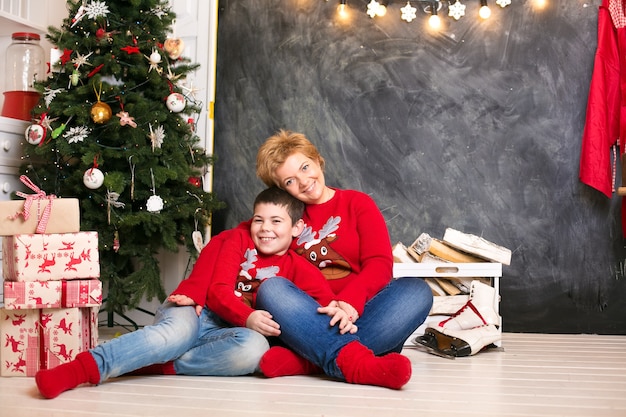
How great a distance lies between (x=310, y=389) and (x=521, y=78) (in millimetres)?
2006

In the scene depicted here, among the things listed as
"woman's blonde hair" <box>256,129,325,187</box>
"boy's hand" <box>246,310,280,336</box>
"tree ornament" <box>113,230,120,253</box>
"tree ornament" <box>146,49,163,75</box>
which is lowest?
"boy's hand" <box>246,310,280,336</box>

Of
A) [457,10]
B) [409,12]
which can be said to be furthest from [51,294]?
[457,10]

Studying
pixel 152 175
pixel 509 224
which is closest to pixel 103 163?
pixel 152 175

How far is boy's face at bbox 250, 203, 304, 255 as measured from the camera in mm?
2260

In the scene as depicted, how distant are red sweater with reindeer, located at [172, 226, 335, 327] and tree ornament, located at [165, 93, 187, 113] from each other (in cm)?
86

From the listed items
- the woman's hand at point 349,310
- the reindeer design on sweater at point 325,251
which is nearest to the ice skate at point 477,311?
the reindeer design on sweater at point 325,251

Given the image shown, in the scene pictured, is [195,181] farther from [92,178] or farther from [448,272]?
[448,272]

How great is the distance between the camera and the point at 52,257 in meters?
2.11

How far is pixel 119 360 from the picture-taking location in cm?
189

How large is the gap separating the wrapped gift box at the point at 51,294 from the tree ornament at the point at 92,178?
0.73 m

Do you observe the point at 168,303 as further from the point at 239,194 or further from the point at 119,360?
the point at 239,194

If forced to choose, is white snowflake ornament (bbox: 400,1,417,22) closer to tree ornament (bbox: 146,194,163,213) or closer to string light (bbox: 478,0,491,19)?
string light (bbox: 478,0,491,19)

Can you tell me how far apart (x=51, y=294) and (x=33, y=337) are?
153mm

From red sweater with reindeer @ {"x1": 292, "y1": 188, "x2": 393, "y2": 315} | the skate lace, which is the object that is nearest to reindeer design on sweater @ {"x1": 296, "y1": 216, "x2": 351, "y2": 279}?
red sweater with reindeer @ {"x1": 292, "y1": 188, "x2": 393, "y2": 315}
